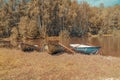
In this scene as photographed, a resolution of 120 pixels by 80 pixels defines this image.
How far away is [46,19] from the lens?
238 feet

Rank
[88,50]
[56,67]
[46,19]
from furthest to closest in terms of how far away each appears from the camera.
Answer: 1. [46,19]
2. [88,50]
3. [56,67]

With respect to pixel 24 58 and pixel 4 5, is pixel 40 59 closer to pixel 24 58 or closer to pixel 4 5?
pixel 24 58

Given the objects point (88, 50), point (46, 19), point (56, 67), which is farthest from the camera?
point (46, 19)

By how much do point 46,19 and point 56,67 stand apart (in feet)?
187

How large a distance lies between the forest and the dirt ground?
43750 millimetres

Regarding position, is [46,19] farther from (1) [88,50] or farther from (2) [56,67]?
(2) [56,67]

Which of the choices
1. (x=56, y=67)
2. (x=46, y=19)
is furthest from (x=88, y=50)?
(x=46, y=19)

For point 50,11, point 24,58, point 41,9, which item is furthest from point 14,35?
point 24,58

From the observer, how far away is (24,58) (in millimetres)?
19641

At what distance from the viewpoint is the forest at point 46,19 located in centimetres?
6569

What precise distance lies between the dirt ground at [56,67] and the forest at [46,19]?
43750mm

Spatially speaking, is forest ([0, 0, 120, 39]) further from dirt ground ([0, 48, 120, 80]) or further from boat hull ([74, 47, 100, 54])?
dirt ground ([0, 48, 120, 80])

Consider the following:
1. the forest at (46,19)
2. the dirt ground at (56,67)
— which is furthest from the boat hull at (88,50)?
the forest at (46,19)

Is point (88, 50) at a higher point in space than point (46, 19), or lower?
lower
